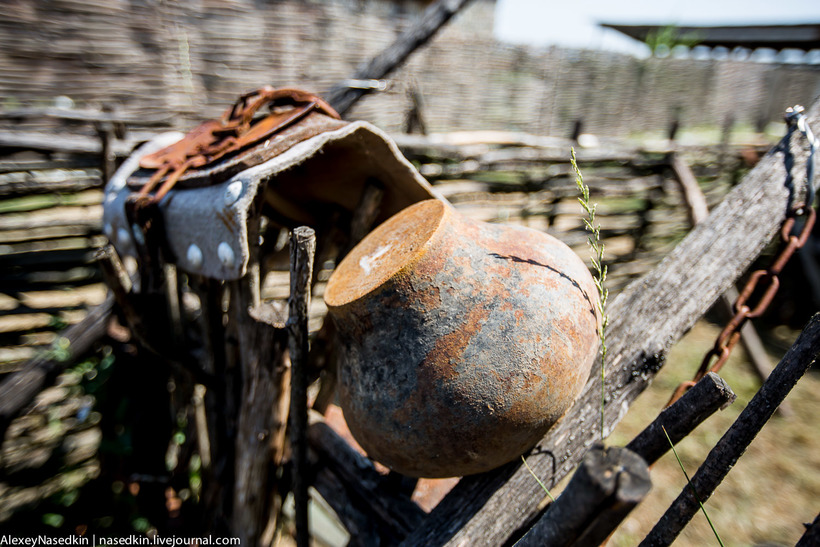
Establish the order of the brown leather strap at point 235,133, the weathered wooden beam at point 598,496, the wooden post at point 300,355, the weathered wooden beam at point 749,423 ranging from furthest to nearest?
the brown leather strap at point 235,133
the wooden post at point 300,355
the weathered wooden beam at point 749,423
the weathered wooden beam at point 598,496

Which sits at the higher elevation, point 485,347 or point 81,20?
point 81,20

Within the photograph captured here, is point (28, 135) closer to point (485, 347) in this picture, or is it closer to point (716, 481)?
point (485, 347)

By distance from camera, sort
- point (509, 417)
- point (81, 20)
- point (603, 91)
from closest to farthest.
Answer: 1. point (509, 417)
2. point (81, 20)
3. point (603, 91)

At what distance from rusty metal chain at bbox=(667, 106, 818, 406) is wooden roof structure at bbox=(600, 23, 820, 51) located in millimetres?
6442

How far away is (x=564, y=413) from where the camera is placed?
4.00 feet

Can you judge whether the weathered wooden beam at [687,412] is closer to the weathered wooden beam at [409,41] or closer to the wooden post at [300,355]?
the wooden post at [300,355]

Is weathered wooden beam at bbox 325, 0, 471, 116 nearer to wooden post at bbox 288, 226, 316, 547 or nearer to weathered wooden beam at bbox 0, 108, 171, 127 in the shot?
weathered wooden beam at bbox 0, 108, 171, 127

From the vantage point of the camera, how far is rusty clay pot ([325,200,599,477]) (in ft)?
3.60

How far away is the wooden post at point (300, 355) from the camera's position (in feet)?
4.36

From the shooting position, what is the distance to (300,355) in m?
1.49

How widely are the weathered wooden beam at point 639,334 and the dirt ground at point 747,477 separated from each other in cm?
195

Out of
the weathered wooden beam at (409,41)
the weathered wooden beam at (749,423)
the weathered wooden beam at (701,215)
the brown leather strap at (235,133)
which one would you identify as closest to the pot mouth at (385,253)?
the brown leather strap at (235,133)

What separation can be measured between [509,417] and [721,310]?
4.12 meters

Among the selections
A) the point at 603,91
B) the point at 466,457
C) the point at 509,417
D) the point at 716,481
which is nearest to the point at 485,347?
the point at 509,417
